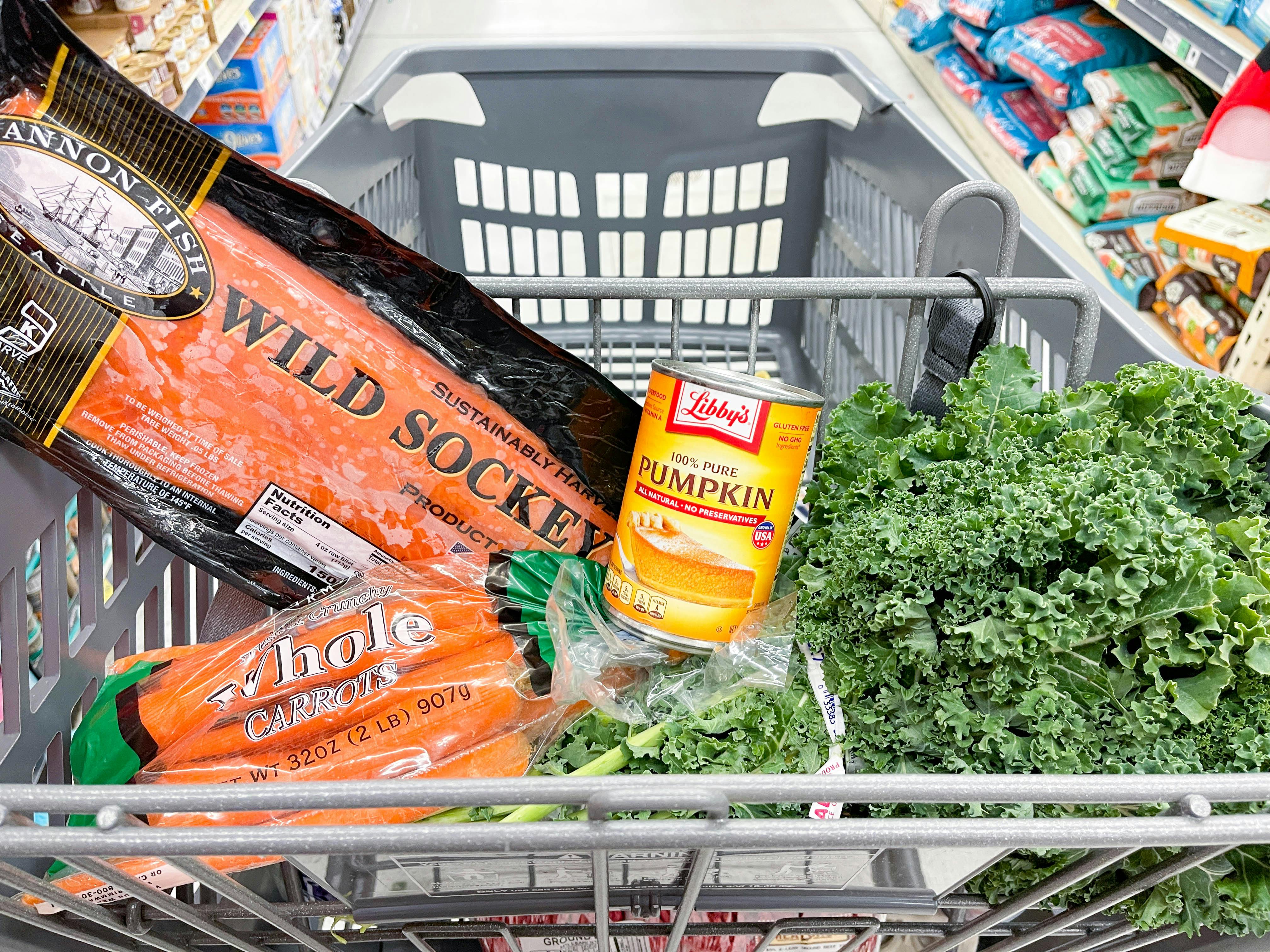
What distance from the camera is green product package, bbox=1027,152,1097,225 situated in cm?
272

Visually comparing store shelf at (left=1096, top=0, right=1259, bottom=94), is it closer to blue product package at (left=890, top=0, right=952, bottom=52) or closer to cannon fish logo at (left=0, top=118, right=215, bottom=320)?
blue product package at (left=890, top=0, right=952, bottom=52)

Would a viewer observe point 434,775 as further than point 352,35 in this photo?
No

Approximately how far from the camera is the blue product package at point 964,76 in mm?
3411

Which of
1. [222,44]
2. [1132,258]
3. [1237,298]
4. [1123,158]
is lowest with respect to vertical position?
[1237,298]

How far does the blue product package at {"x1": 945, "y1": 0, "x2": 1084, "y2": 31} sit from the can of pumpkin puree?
9.86ft

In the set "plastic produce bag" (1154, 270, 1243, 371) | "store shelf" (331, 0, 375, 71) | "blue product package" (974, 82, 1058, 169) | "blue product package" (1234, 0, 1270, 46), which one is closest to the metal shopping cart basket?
"blue product package" (1234, 0, 1270, 46)

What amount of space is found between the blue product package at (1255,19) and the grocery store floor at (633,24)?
208 cm

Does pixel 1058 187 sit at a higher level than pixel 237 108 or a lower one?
lower

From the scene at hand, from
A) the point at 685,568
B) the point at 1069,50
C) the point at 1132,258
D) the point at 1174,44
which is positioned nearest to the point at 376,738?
the point at 685,568

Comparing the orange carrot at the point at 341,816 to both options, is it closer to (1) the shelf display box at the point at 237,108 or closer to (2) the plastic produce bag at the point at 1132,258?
(2) the plastic produce bag at the point at 1132,258

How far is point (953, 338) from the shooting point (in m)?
0.92

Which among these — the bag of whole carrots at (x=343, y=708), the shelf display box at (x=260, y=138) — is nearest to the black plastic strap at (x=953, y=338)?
the bag of whole carrots at (x=343, y=708)

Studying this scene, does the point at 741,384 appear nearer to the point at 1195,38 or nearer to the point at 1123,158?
the point at 1195,38

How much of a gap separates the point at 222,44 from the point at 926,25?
278cm
